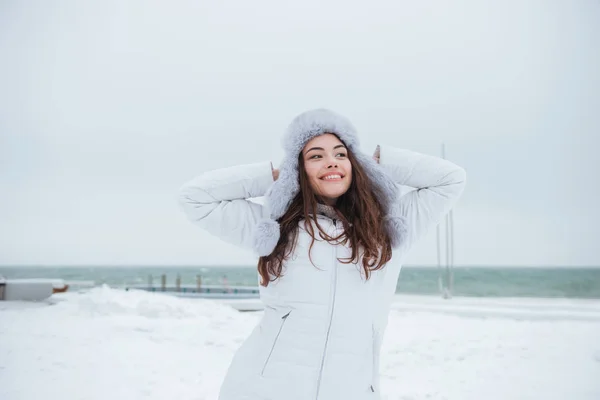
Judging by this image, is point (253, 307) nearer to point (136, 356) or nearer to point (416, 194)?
point (136, 356)

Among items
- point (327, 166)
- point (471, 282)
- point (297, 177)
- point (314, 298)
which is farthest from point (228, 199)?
point (471, 282)

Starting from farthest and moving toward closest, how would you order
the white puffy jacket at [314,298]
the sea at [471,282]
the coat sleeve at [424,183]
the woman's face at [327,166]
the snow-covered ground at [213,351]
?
the sea at [471,282], the snow-covered ground at [213,351], the coat sleeve at [424,183], the woman's face at [327,166], the white puffy jacket at [314,298]

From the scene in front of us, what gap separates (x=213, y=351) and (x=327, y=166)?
4.28 metres

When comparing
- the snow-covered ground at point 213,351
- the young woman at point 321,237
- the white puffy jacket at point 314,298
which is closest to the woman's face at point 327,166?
the young woman at point 321,237

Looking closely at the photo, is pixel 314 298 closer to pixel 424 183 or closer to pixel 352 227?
pixel 352 227

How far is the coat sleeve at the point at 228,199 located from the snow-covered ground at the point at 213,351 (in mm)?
2543

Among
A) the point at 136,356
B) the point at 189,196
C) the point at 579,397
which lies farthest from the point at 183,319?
the point at 189,196

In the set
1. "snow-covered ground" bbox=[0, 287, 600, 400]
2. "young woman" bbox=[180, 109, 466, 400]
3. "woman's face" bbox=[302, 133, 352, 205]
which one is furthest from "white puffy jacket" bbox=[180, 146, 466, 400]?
"snow-covered ground" bbox=[0, 287, 600, 400]

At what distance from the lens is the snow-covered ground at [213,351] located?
12.4ft

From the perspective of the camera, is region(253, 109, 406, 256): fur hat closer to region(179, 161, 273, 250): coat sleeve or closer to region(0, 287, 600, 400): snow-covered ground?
region(179, 161, 273, 250): coat sleeve

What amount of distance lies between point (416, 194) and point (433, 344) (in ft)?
14.1

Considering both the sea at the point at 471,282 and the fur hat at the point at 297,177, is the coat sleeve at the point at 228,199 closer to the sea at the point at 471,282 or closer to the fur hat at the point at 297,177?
the fur hat at the point at 297,177

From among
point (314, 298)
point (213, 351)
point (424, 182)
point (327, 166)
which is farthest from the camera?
point (213, 351)

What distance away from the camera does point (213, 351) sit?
5.18 metres
